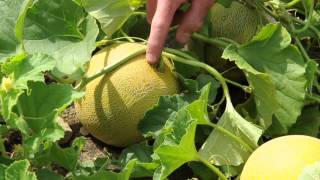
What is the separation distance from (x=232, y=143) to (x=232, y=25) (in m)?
0.49

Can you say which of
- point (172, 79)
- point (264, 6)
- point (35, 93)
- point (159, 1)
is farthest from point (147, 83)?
point (264, 6)

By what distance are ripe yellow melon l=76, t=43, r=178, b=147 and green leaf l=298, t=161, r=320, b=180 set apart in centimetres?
53

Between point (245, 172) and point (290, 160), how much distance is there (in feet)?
0.40

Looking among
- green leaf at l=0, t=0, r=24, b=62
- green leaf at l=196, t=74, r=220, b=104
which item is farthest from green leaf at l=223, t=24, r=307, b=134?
green leaf at l=0, t=0, r=24, b=62

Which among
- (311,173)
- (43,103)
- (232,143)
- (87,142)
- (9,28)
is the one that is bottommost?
(87,142)

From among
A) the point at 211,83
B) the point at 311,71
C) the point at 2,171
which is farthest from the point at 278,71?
the point at 2,171

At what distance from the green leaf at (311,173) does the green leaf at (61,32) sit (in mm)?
626

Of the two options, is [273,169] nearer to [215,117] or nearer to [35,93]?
[215,117]

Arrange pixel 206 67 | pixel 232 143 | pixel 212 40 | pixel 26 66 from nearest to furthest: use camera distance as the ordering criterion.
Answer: pixel 26 66, pixel 232 143, pixel 206 67, pixel 212 40

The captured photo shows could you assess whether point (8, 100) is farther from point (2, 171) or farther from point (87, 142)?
point (87, 142)

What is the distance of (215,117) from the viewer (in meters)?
1.99

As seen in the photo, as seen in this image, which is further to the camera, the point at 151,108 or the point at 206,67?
the point at 206,67

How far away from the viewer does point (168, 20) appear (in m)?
1.76

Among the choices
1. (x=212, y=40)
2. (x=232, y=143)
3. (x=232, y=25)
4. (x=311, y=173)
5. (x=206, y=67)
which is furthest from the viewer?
(x=232, y=25)
